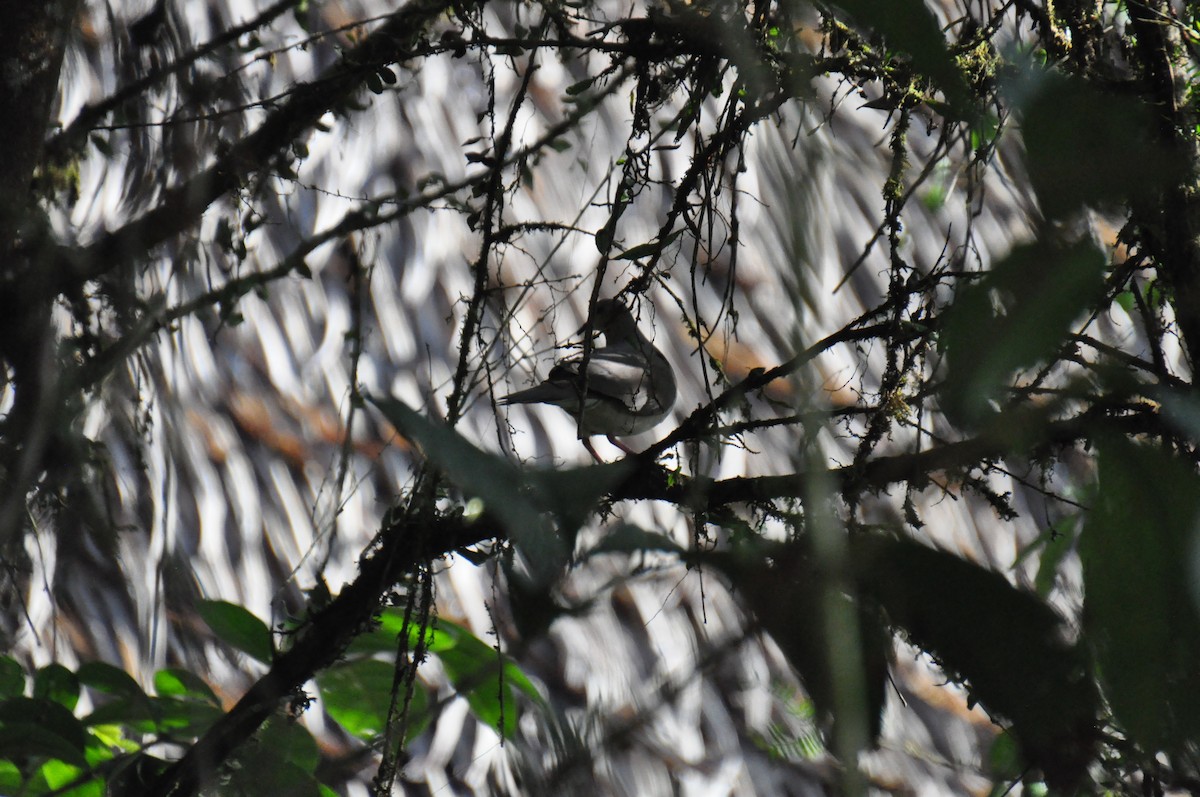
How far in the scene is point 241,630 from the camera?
0.98 metres

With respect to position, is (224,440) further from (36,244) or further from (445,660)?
(445,660)

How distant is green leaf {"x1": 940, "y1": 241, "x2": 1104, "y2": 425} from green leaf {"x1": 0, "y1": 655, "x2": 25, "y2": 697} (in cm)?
95

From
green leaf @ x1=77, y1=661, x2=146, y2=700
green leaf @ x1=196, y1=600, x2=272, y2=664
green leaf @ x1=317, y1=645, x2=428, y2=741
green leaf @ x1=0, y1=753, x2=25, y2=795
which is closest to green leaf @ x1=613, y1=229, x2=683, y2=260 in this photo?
green leaf @ x1=317, y1=645, x2=428, y2=741

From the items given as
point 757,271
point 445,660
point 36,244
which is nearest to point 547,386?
point 757,271

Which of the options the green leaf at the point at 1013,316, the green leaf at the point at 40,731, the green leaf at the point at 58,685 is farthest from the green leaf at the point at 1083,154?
the green leaf at the point at 58,685

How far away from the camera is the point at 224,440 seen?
1600 mm

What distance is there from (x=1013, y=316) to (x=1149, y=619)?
84 millimetres

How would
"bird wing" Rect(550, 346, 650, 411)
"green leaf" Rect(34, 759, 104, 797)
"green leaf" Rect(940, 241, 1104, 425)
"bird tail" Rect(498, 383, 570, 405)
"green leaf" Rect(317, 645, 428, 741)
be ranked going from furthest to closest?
"bird wing" Rect(550, 346, 650, 411) → "bird tail" Rect(498, 383, 570, 405) → "green leaf" Rect(34, 759, 104, 797) → "green leaf" Rect(317, 645, 428, 741) → "green leaf" Rect(940, 241, 1104, 425)

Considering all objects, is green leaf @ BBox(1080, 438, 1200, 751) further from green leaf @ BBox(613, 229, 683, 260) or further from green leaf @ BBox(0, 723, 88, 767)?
green leaf @ BBox(0, 723, 88, 767)

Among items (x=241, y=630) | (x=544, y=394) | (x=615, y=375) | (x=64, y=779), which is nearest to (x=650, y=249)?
(x=241, y=630)

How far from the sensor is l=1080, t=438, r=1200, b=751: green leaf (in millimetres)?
267

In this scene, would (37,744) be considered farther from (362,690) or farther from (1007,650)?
(1007,650)

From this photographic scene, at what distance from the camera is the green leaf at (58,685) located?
97 centimetres

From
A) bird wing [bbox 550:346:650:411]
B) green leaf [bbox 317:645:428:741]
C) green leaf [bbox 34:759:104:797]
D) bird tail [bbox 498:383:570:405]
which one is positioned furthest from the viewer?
bird wing [bbox 550:346:650:411]
